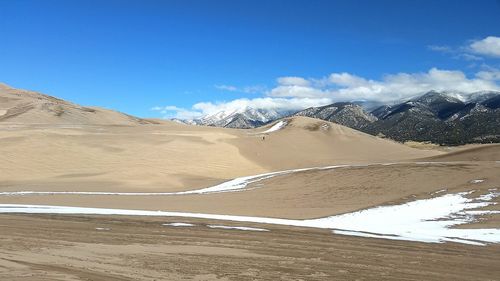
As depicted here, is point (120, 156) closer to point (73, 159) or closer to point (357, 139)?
point (73, 159)

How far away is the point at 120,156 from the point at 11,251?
3398 centimetres

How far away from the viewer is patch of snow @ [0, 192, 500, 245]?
14606 millimetres

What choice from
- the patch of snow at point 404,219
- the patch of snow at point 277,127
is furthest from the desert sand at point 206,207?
the patch of snow at point 277,127

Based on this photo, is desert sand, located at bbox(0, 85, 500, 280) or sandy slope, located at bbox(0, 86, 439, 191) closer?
desert sand, located at bbox(0, 85, 500, 280)

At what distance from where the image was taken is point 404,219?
17.8 meters

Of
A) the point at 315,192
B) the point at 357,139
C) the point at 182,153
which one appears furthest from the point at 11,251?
the point at 357,139

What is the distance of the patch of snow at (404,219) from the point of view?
14.6 meters

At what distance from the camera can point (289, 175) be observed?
3269 cm

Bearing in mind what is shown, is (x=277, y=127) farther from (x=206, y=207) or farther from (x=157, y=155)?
(x=206, y=207)

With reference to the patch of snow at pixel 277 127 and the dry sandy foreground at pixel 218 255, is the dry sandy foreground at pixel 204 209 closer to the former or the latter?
the dry sandy foreground at pixel 218 255

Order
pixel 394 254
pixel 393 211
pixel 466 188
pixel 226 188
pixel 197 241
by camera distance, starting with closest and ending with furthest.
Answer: pixel 394 254
pixel 197 241
pixel 393 211
pixel 466 188
pixel 226 188

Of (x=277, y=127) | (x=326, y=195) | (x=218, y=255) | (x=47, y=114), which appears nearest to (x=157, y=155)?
(x=326, y=195)

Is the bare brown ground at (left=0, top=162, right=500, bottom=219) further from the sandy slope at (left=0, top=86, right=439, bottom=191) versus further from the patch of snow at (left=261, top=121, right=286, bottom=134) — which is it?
the patch of snow at (left=261, top=121, right=286, bottom=134)

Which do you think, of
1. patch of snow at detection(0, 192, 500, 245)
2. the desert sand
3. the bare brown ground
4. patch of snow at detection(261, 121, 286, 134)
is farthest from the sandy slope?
patch of snow at detection(0, 192, 500, 245)
